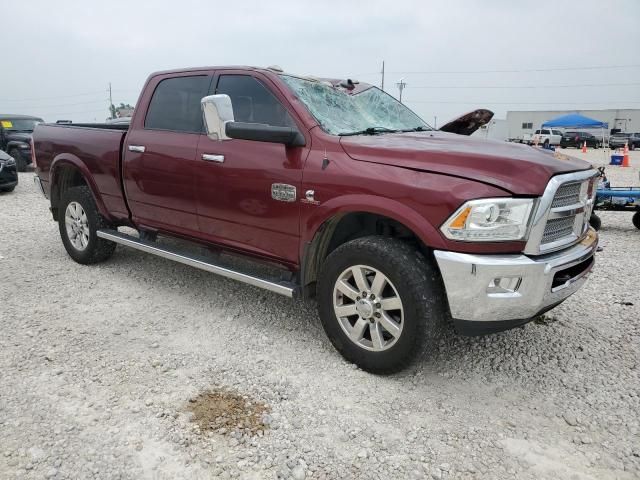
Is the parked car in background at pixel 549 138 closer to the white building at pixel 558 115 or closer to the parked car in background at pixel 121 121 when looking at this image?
the white building at pixel 558 115

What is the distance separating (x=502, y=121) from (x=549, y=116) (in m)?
4.62

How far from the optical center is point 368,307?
9.80ft

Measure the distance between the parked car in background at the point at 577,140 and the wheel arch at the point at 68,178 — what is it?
39058 millimetres

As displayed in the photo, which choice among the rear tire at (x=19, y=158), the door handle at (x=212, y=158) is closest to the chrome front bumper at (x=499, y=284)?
the door handle at (x=212, y=158)

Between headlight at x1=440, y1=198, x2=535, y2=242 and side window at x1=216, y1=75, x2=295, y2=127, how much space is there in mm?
1420

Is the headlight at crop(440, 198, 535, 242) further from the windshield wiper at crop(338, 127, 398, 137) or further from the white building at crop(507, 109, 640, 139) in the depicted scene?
the white building at crop(507, 109, 640, 139)

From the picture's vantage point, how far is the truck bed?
461cm

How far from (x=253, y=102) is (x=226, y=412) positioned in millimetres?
2229

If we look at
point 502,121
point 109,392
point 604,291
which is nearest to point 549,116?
point 502,121

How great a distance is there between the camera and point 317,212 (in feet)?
10.4

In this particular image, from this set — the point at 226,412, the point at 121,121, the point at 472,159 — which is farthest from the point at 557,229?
the point at 121,121

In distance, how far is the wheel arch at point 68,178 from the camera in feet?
16.1

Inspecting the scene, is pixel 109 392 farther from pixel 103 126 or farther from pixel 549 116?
pixel 549 116

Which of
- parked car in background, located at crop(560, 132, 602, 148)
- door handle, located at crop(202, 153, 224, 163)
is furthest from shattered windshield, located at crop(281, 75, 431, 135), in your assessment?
parked car in background, located at crop(560, 132, 602, 148)
